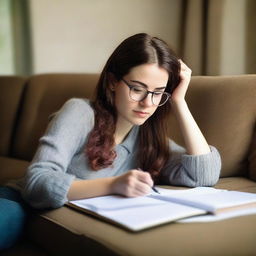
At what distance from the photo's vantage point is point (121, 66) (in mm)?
1229

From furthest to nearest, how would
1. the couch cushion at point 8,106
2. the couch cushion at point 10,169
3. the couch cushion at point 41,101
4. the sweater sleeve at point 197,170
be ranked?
1. the couch cushion at point 8,106
2. the couch cushion at point 41,101
3. the couch cushion at point 10,169
4. the sweater sleeve at point 197,170

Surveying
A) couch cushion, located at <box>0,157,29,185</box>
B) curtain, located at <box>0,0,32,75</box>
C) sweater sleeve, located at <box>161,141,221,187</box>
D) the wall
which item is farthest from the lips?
curtain, located at <box>0,0,32,75</box>

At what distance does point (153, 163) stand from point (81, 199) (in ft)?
1.24

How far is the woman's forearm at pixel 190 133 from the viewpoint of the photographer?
1.31 meters

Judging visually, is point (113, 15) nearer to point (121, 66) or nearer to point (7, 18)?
point (7, 18)

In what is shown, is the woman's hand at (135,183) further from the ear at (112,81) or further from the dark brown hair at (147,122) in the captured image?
the ear at (112,81)

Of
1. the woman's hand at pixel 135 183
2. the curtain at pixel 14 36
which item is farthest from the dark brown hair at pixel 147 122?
the curtain at pixel 14 36

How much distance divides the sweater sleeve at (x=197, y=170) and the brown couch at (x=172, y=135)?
6 cm

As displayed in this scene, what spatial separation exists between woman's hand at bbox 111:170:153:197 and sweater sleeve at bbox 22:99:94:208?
14 centimetres

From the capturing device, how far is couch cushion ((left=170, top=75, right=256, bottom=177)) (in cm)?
142

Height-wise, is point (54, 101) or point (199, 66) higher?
Result: point (199, 66)

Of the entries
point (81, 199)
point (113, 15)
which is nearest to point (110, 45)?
point (113, 15)

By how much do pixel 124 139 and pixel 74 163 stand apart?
0.68 ft

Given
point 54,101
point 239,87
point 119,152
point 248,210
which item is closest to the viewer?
point 248,210
